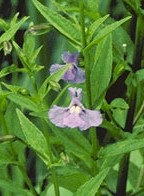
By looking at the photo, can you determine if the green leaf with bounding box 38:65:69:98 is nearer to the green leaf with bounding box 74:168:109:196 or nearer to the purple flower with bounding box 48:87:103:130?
the purple flower with bounding box 48:87:103:130

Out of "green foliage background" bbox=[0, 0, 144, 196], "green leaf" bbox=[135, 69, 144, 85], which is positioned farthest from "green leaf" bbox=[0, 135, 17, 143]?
"green leaf" bbox=[135, 69, 144, 85]

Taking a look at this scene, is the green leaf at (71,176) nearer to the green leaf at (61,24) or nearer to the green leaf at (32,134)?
the green leaf at (32,134)

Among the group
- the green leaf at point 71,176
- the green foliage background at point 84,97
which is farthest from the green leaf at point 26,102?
the green leaf at point 71,176

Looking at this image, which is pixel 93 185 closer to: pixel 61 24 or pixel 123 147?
pixel 123 147

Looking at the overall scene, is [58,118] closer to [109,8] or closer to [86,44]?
[86,44]

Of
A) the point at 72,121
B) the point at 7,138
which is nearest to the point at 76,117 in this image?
the point at 72,121

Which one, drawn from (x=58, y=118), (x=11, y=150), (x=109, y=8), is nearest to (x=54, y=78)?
(x=58, y=118)
